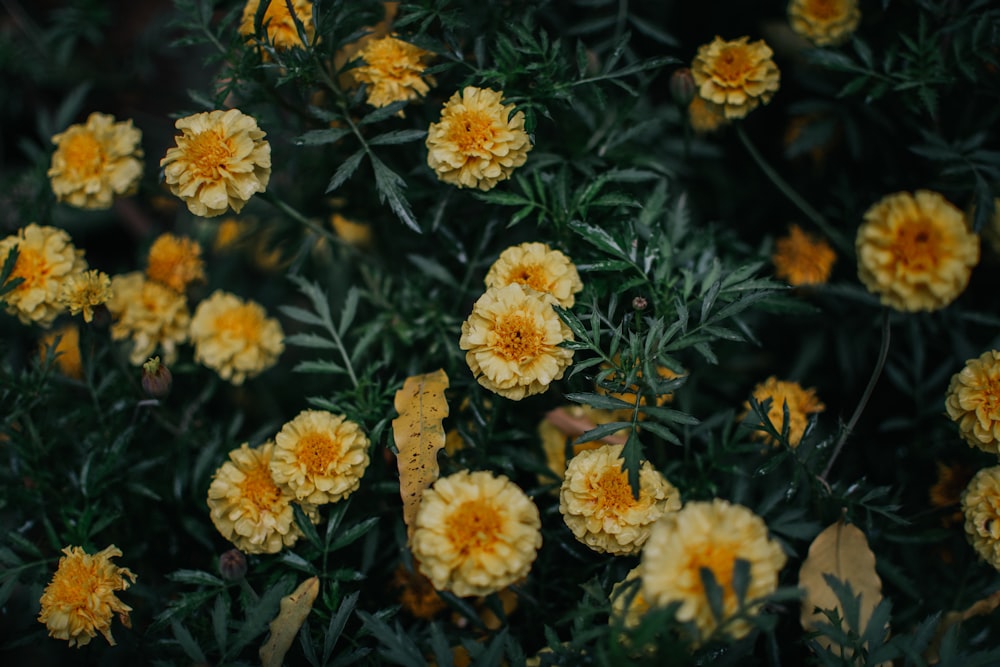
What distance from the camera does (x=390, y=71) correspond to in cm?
154

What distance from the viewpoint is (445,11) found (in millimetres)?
1530

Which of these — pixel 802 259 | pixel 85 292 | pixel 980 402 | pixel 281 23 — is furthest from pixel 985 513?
pixel 85 292

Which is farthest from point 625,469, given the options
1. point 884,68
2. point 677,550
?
point 884,68

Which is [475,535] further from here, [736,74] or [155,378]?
[736,74]

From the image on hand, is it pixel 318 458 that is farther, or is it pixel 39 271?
pixel 39 271

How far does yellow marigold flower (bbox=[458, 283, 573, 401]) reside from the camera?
1288 millimetres

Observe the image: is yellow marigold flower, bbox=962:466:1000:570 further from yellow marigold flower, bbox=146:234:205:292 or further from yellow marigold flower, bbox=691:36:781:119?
yellow marigold flower, bbox=146:234:205:292

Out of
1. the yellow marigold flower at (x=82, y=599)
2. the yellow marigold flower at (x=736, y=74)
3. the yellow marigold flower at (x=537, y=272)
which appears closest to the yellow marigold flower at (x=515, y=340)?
the yellow marigold flower at (x=537, y=272)

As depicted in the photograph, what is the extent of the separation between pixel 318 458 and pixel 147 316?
0.73 metres

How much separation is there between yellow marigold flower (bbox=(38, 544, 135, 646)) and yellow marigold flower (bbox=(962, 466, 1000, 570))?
153cm

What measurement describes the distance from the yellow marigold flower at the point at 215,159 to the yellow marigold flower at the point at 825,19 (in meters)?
1.20

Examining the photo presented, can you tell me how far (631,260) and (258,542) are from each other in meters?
0.88

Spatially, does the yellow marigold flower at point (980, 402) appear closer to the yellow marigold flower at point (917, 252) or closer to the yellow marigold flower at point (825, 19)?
the yellow marigold flower at point (917, 252)

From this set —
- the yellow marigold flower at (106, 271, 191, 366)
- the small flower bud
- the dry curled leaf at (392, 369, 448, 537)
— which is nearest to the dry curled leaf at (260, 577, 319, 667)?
the dry curled leaf at (392, 369, 448, 537)
